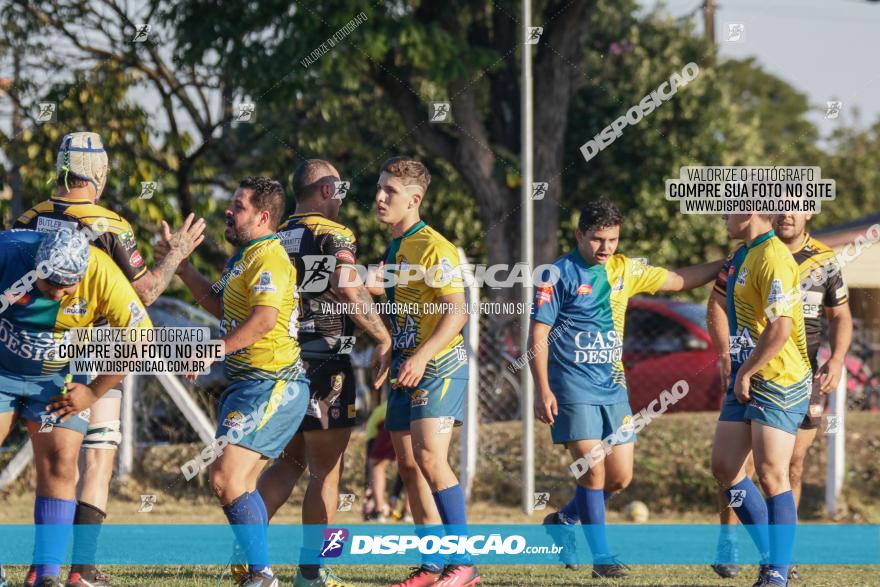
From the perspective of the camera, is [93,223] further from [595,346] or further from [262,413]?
[595,346]

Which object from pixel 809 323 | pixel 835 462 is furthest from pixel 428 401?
pixel 835 462

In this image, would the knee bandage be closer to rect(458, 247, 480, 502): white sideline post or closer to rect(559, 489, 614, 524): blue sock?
rect(559, 489, 614, 524): blue sock

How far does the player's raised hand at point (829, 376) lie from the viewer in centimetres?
767

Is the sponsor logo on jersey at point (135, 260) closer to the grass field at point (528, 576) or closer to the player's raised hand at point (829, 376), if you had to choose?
the grass field at point (528, 576)

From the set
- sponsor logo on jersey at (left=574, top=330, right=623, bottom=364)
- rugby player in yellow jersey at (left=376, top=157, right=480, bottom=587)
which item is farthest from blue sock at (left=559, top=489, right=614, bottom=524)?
rugby player in yellow jersey at (left=376, top=157, right=480, bottom=587)

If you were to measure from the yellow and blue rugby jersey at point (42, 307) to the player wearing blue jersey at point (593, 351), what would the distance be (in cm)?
253

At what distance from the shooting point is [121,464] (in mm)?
11555

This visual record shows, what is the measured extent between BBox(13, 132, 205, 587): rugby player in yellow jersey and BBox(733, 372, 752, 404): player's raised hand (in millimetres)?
2916

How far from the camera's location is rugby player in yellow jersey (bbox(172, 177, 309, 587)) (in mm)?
5781

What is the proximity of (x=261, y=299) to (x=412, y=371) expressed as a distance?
2.91ft

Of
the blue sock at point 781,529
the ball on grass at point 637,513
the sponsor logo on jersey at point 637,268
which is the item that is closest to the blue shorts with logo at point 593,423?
the sponsor logo on jersey at point 637,268

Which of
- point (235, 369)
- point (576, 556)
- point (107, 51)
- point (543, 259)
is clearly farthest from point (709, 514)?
point (107, 51)

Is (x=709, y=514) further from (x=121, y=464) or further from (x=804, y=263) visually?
(x=121, y=464)

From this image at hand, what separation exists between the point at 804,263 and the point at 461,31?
26.8 feet
